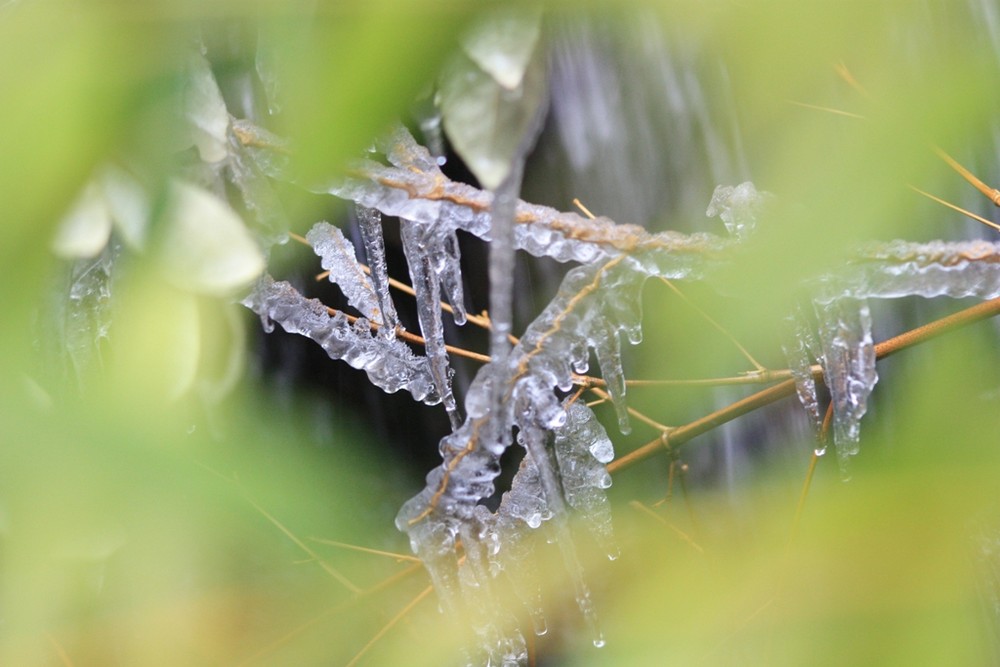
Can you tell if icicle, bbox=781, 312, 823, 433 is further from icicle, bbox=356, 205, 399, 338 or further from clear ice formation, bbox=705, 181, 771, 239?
icicle, bbox=356, 205, 399, 338

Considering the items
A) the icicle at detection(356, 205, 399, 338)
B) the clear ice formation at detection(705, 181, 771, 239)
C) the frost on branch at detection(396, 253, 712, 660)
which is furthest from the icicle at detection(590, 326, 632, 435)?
the icicle at detection(356, 205, 399, 338)

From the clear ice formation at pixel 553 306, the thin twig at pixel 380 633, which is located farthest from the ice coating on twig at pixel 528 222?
the thin twig at pixel 380 633

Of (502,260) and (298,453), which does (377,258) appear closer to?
(298,453)

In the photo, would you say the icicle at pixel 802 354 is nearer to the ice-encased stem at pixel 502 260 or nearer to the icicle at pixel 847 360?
the icicle at pixel 847 360

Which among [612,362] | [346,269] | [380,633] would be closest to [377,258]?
[346,269]

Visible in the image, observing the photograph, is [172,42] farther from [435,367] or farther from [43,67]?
[435,367]

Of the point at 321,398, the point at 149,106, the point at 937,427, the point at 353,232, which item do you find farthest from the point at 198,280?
the point at 321,398
